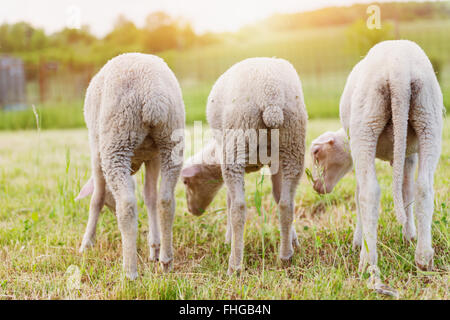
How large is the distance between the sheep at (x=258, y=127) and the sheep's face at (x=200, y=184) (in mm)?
777

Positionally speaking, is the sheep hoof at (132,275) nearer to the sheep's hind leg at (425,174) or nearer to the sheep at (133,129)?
the sheep at (133,129)

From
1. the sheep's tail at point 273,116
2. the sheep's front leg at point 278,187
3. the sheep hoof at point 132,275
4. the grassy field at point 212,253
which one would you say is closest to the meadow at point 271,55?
the grassy field at point 212,253

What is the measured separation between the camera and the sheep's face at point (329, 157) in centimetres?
423

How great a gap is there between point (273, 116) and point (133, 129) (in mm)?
1011

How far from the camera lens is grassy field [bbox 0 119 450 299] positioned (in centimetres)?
308

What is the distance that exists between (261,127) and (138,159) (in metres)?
1.13

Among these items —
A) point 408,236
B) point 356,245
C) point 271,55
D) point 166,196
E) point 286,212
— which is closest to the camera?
point 166,196

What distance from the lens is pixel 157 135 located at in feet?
11.4

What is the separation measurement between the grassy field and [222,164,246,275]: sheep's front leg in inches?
5.3

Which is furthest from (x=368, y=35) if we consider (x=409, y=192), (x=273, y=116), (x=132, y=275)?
(x=132, y=275)

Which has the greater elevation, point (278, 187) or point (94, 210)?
point (278, 187)

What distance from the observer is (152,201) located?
4273 mm

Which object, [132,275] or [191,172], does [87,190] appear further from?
[132,275]
